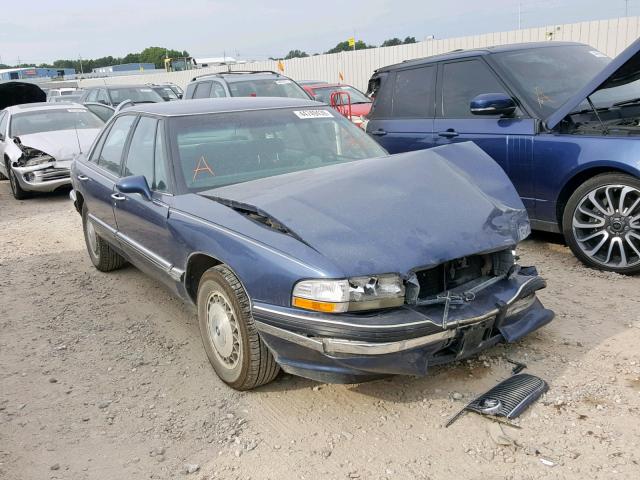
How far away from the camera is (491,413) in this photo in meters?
2.91

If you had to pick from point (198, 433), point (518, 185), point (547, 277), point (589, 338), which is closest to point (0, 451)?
point (198, 433)

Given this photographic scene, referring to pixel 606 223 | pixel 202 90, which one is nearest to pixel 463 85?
pixel 606 223

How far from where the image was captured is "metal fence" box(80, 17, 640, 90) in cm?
1420

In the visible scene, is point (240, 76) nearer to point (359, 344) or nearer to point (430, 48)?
point (359, 344)

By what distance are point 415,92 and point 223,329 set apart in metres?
3.89

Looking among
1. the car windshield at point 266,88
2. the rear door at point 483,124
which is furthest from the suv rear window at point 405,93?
the car windshield at point 266,88

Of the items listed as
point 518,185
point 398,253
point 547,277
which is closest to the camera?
point 398,253

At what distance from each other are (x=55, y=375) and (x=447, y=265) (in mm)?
2620

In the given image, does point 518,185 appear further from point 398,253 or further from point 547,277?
point 398,253

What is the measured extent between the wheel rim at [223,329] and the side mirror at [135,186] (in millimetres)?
958

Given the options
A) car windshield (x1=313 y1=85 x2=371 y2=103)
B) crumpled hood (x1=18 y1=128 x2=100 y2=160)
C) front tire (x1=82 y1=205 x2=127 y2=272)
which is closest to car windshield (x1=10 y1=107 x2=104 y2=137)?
crumpled hood (x1=18 y1=128 x2=100 y2=160)

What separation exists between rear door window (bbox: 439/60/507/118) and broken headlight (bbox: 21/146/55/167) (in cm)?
703

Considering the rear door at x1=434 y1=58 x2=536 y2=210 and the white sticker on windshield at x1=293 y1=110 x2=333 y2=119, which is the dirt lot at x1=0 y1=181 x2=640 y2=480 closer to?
the rear door at x1=434 y1=58 x2=536 y2=210

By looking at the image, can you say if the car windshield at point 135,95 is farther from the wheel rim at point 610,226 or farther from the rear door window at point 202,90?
the wheel rim at point 610,226
